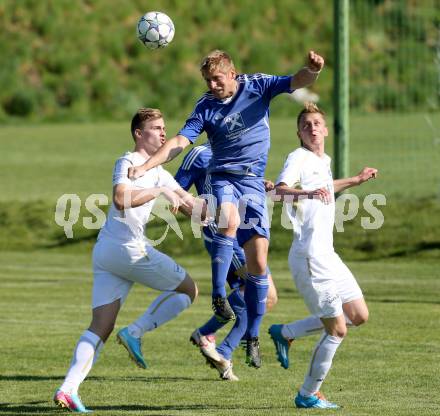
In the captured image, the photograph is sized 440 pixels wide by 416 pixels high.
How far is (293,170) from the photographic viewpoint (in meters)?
8.91

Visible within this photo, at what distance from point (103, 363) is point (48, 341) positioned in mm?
1277

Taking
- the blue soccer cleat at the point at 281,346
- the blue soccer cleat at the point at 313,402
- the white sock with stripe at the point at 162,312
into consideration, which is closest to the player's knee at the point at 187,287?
the white sock with stripe at the point at 162,312

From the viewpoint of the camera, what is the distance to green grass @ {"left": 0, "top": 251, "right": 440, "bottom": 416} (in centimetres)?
903

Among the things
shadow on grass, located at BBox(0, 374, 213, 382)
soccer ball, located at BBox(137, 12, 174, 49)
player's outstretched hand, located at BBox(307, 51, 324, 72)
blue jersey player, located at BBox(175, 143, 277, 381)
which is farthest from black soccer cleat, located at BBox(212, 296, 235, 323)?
soccer ball, located at BBox(137, 12, 174, 49)

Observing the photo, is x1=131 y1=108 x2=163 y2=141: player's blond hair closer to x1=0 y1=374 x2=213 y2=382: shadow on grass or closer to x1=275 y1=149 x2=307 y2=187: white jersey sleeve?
x1=275 y1=149 x2=307 y2=187: white jersey sleeve

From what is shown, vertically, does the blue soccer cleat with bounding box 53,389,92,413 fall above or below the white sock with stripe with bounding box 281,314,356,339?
below

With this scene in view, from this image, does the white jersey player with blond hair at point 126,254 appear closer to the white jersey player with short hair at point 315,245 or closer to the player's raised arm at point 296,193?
the player's raised arm at point 296,193

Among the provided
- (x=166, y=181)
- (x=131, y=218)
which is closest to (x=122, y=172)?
(x=131, y=218)

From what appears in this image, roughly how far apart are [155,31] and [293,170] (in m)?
3.43

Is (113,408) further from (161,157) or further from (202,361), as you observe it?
→ (202,361)

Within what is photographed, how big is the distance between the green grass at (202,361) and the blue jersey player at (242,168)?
734mm

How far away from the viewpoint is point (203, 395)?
31.0ft

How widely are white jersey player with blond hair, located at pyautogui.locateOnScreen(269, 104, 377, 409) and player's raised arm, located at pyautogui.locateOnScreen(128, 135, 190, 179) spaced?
77 centimetres

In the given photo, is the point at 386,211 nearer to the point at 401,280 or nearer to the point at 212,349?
the point at 401,280
